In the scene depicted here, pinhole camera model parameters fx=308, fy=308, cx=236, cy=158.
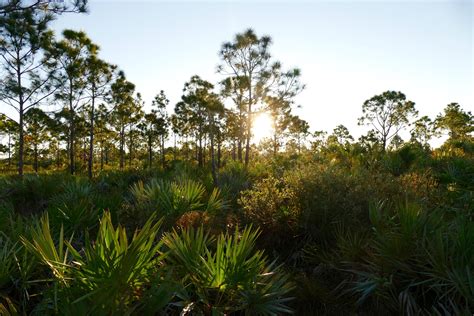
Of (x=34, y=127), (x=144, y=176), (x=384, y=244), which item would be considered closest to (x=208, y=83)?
(x=34, y=127)

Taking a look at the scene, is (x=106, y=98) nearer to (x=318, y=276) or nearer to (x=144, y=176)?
(x=144, y=176)

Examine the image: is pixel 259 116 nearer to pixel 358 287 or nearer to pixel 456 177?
pixel 456 177

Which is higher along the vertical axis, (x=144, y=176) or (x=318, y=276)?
(x=144, y=176)

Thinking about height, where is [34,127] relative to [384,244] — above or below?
above

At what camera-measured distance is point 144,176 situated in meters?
13.5

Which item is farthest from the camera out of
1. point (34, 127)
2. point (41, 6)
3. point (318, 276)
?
point (34, 127)

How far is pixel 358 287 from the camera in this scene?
4309 mm

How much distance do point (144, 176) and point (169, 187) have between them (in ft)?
20.3

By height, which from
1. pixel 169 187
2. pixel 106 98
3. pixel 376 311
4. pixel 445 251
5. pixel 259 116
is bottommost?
pixel 376 311

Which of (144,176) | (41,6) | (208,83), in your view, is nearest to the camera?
(41,6)

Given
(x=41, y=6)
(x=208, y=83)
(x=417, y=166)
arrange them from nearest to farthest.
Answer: (x=41, y=6), (x=417, y=166), (x=208, y=83)

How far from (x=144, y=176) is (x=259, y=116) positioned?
17.8 meters

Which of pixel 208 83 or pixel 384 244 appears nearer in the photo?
pixel 384 244

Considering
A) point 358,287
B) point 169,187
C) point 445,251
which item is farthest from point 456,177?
point 169,187
